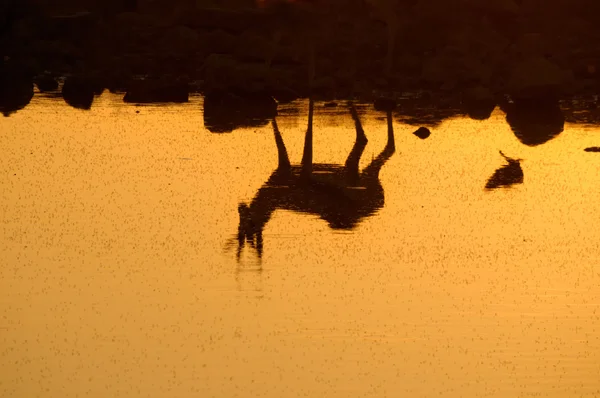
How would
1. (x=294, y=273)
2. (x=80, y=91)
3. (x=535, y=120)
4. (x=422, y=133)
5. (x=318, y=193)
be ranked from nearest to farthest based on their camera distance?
(x=294, y=273), (x=318, y=193), (x=422, y=133), (x=535, y=120), (x=80, y=91)

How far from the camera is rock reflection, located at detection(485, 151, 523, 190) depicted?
18.2 meters

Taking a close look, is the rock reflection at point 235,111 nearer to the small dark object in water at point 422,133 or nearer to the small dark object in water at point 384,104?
the small dark object in water at point 384,104

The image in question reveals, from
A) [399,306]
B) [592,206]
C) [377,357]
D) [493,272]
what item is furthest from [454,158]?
[377,357]

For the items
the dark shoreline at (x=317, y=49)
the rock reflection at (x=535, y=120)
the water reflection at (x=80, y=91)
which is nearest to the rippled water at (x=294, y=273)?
the rock reflection at (x=535, y=120)

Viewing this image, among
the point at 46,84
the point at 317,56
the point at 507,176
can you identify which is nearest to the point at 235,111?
the point at 46,84

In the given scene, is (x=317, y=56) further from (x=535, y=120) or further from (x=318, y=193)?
(x=318, y=193)

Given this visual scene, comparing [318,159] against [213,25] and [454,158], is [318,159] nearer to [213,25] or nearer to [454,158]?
[454,158]

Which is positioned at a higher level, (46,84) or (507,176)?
(46,84)

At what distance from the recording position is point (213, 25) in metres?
38.8

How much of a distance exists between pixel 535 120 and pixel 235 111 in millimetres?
5228

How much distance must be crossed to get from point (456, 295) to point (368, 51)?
76.8 feet

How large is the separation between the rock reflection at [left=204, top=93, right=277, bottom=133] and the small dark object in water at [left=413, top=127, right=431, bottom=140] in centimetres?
265

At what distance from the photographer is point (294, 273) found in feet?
44.5

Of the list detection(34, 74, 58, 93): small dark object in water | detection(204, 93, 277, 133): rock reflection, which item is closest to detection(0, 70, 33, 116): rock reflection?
detection(34, 74, 58, 93): small dark object in water
